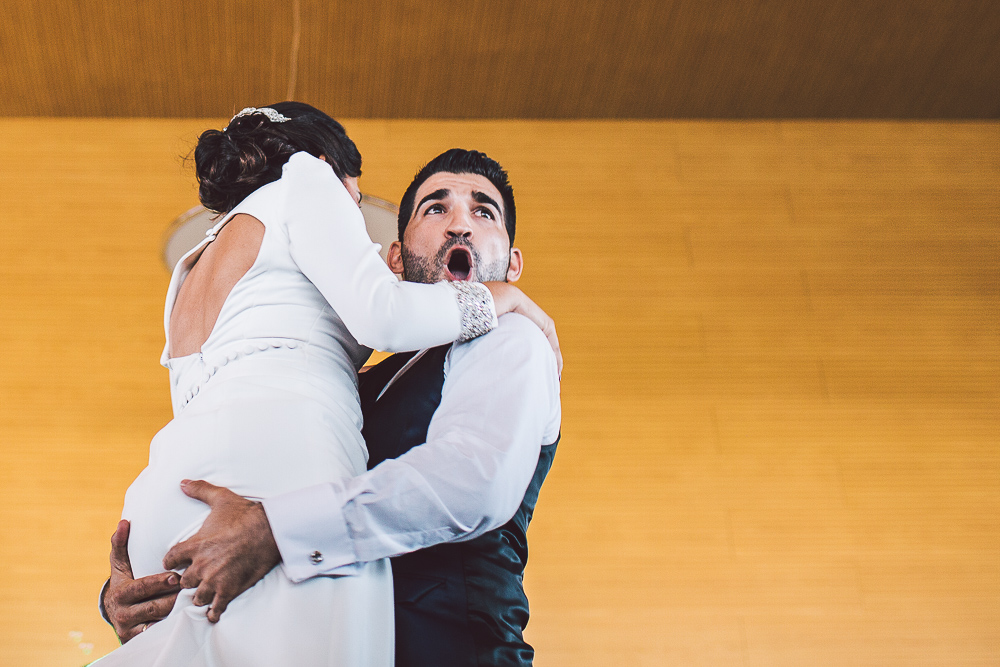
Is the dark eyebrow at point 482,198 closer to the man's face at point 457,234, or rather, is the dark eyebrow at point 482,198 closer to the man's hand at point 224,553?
the man's face at point 457,234

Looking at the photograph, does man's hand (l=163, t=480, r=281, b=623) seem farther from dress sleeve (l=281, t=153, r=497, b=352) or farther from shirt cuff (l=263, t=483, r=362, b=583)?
dress sleeve (l=281, t=153, r=497, b=352)

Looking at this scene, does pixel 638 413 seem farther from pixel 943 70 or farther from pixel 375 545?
pixel 375 545

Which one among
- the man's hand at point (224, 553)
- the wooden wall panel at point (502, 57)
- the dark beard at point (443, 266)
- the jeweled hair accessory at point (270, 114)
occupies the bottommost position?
the wooden wall panel at point (502, 57)

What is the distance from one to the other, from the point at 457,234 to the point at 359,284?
A: 0.78 meters

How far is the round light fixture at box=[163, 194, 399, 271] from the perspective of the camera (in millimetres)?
2213

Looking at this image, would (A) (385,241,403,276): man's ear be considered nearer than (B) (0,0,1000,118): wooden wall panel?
Yes

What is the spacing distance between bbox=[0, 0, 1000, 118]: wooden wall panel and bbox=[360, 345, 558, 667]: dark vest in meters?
3.33

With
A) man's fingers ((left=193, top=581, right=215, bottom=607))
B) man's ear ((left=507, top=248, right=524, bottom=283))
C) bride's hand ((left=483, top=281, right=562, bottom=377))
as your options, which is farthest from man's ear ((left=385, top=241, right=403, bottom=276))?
man's fingers ((left=193, top=581, right=215, bottom=607))

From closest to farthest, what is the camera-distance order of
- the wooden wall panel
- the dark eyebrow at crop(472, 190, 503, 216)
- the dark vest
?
the dark vest < the dark eyebrow at crop(472, 190, 503, 216) < the wooden wall panel

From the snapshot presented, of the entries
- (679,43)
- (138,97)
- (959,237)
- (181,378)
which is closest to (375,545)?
(181,378)

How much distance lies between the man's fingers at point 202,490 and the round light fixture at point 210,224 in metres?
1.14

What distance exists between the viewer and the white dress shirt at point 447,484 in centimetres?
113

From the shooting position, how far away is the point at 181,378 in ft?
4.58

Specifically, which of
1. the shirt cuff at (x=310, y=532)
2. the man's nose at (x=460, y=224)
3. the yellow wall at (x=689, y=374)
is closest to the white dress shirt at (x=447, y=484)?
the shirt cuff at (x=310, y=532)
